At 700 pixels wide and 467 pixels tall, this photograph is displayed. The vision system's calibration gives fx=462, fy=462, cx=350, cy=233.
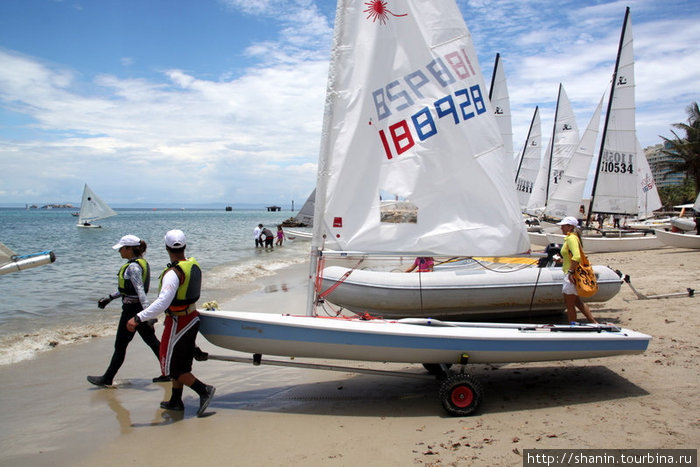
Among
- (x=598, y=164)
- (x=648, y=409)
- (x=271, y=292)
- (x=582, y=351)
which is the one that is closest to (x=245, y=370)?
(x=582, y=351)

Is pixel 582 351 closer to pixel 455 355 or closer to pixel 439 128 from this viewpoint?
pixel 455 355

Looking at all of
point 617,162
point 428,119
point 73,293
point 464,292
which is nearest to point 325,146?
point 428,119

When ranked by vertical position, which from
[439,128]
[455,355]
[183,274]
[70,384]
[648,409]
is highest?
[439,128]

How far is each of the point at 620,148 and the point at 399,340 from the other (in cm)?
1627

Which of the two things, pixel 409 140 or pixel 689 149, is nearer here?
pixel 409 140

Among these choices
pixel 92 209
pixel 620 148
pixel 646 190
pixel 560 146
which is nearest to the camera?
pixel 620 148

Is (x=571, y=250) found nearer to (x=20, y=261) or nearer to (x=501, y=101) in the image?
(x=20, y=261)

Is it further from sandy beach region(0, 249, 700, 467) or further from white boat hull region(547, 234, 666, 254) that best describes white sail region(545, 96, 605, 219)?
sandy beach region(0, 249, 700, 467)

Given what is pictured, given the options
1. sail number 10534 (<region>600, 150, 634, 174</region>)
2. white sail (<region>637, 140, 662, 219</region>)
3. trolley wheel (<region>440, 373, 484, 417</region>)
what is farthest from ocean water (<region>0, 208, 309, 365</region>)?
white sail (<region>637, 140, 662, 219</region>)

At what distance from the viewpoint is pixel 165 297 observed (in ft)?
12.3

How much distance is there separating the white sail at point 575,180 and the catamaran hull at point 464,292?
47.4ft

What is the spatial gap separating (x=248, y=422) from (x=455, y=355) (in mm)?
1878

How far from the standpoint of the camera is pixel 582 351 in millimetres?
4008

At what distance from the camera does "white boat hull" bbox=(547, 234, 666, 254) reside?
15221 millimetres
